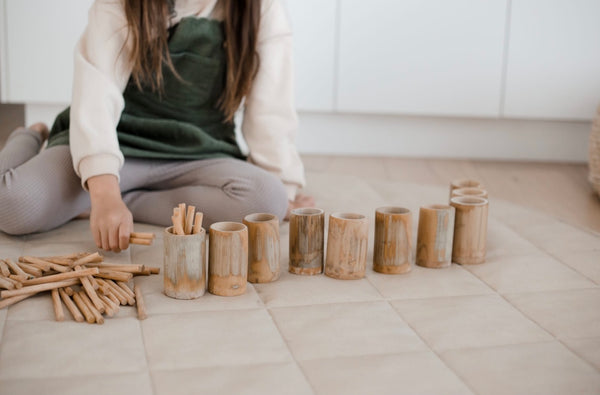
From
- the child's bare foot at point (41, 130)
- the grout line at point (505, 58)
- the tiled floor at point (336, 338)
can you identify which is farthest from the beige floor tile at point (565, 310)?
the grout line at point (505, 58)

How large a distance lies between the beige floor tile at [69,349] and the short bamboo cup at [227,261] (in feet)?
0.50

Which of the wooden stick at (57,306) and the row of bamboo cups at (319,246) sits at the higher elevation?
the row of bamboo cups at (319,246)

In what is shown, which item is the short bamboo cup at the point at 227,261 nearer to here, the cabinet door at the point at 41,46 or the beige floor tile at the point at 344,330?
the beige floor tile at the point at 344,330

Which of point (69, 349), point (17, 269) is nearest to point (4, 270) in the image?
point (17, 269)

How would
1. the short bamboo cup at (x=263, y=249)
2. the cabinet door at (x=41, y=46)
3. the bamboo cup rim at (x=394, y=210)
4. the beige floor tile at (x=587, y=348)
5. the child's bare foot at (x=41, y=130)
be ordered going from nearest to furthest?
the beige floor tile at (x=587, y=348) < the short bamboo cup at (x=263, y=249) < the bamboo cup rim at (x=394, y=210) < the child's bare foot at (x=41, y=130) < the cabinet door at (x=41, y=46)

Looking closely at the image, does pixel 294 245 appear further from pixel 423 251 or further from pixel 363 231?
pixel 423 251

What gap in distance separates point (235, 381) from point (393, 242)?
1.52 ft

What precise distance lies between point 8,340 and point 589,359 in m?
0.75

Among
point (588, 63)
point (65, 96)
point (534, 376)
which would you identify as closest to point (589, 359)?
point (534, 376)

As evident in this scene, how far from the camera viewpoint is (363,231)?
1.23 meters

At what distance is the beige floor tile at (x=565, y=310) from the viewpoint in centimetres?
108

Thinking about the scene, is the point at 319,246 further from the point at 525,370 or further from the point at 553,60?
the point at 553,60

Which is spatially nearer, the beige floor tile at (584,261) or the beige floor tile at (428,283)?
the beige floor tile at (428,283)

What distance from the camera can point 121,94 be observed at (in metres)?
1.43
